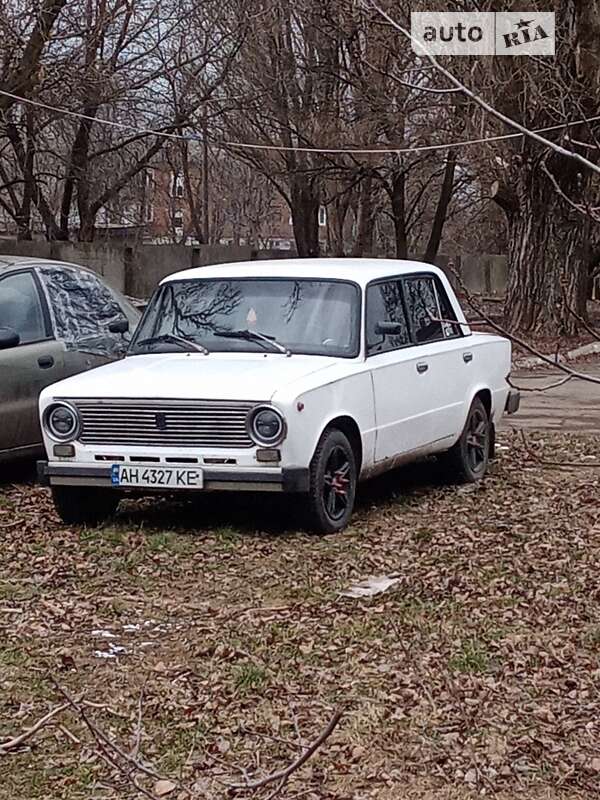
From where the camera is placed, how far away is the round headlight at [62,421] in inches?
323

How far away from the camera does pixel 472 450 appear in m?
10.2

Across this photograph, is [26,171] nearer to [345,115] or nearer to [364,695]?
[345,115]

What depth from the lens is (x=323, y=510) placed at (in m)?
8.12

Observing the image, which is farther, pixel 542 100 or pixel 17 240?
pixel 17 240

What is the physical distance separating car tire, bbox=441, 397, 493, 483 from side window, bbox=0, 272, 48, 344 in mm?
3153

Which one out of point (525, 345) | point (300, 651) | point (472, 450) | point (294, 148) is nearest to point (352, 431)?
point (472, 450)

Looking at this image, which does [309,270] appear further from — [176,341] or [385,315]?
[176,341]

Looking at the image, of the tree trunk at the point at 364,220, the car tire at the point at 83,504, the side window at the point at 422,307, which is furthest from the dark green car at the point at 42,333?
the tree trunk at the point at 364,220

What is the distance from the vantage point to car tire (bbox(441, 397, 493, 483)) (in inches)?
395

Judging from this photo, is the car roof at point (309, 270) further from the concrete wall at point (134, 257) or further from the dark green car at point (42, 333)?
the concrete wall at point (134, 257)

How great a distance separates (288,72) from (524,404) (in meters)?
13.0

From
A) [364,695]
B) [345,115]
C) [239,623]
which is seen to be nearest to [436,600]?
[239,623]

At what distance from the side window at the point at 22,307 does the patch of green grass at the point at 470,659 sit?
5022mm

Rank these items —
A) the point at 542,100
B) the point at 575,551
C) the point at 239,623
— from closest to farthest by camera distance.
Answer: the point at 239,623 → the point at 575,551 → the point at 542,100
